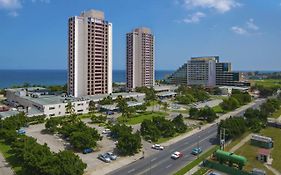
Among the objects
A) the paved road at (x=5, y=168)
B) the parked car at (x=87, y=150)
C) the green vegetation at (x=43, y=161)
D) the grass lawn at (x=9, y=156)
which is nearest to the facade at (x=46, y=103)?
the grass lawn at (x=9, y=156)

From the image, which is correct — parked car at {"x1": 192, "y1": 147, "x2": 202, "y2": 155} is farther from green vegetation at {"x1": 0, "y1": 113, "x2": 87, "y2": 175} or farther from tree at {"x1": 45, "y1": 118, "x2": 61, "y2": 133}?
tree at {"x1": 45, "y1": 118, "x2": 61, "y2": 133}

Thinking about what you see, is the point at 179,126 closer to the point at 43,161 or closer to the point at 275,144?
the point at 275,144

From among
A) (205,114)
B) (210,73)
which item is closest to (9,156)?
(205,114)

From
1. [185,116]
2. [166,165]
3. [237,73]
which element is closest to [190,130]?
[185,116]

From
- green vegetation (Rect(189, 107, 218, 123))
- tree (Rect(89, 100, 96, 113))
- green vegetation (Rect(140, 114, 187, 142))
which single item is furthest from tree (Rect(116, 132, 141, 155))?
tree (Rect(89, 100, 96, 113))

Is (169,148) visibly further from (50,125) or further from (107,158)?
(50,125)

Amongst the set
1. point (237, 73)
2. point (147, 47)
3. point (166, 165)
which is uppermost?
point (147, 47)
